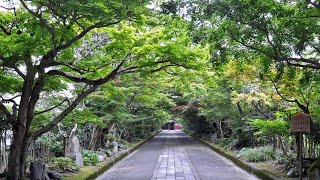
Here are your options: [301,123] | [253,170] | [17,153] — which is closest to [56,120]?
[17,153]

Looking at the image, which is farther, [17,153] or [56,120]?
[56,120]

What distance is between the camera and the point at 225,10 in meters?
7.43

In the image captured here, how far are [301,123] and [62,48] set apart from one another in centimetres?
628

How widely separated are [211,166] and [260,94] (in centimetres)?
369

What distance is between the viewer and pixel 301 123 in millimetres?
9117

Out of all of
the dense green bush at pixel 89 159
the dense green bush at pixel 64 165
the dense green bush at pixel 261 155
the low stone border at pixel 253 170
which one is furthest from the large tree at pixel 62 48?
the dense green bush at pixel 261 155

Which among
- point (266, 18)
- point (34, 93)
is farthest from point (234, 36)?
point (34, 93)

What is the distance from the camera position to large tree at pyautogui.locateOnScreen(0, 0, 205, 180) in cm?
662

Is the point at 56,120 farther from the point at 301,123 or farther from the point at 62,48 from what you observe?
the point at 301,123

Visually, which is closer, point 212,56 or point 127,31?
point 127,31

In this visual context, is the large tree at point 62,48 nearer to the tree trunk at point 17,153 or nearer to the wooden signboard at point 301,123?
the tree trunk at point 17,153

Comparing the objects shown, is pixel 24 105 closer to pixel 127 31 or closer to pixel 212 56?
pixel 127 31

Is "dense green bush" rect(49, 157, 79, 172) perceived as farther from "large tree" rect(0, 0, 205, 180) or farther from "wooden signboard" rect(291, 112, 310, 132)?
"wooden signboard" rect(291, 112, 310, 132)

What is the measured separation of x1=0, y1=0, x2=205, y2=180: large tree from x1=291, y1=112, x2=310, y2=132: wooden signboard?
3020mm
